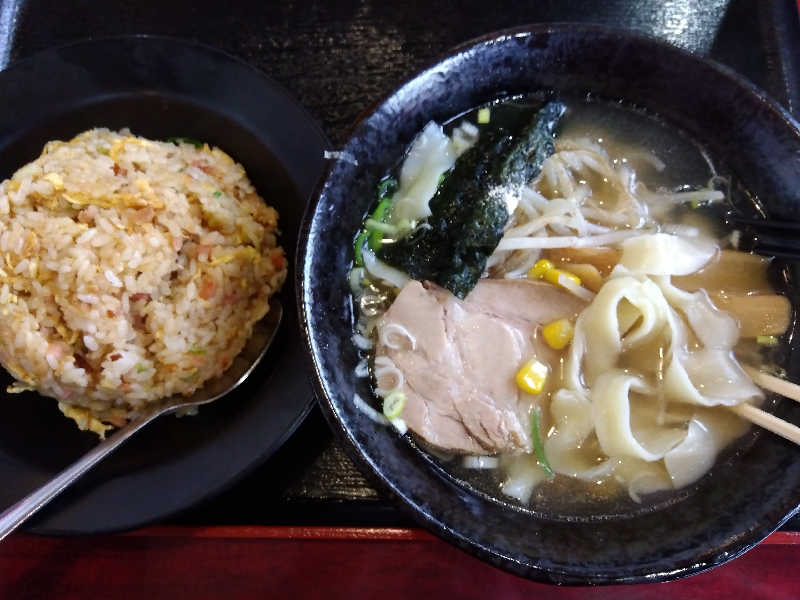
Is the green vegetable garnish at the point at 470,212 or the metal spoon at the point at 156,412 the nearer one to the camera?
the metal spoon at the point at 156,412

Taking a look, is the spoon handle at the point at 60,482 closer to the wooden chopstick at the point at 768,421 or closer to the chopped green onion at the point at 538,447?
the chopped green onion at the point at 538,447

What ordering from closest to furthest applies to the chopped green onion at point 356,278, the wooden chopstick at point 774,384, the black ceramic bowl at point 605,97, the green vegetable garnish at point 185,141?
the black ceramic bowl at point 605,97
the wooden chopstick at point 774,384
the chopped green onion at point 356,278
the green vegetable garnish at point 185,141

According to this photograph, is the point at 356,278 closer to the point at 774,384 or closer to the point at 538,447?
the point at 538,447

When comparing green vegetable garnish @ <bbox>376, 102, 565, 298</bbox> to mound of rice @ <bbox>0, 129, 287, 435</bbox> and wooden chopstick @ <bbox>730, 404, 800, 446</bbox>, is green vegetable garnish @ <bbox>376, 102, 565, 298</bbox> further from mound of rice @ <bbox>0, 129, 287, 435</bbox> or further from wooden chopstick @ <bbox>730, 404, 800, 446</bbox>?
wooden chopstick @ <bbox>730, 404, 800, 446</bbox>

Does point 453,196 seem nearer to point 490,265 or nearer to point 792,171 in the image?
point 490,265

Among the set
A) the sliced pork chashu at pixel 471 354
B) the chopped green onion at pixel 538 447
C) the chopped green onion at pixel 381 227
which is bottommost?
the chopped green onion at pixel 538 447

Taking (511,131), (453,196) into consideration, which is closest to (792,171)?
(511,131)

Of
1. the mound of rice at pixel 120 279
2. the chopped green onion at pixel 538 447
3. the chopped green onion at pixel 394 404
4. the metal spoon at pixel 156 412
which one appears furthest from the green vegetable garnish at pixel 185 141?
the chopped green onion at pixel 538 447
